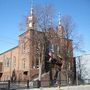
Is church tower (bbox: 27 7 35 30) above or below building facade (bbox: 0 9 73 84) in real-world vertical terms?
above

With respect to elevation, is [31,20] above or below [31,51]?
above

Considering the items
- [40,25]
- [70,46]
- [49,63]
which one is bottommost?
[49,63]

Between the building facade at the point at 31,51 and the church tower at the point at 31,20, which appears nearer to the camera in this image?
the church tower at the point at 31,20

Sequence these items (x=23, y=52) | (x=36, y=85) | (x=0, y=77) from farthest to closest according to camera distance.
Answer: (x=0, y=77), (x=23, y=52), (x=36, y=85)

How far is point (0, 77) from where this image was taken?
70.4 metres

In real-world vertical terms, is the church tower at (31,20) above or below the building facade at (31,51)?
above

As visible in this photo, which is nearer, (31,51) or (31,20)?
(31,20)

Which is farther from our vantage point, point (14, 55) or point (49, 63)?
point (14, 55)

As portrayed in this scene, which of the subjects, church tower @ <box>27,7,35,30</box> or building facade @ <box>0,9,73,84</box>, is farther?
building facade @ <box>0,9,73,84</box>

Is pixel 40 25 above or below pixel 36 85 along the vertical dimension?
above

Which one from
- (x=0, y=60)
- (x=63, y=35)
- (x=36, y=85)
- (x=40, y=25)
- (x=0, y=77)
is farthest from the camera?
(x=0, y=60)

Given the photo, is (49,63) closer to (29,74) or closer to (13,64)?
(29,74)

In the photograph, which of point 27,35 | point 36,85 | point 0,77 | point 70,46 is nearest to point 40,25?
point 27,35

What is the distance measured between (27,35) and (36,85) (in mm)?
18767
